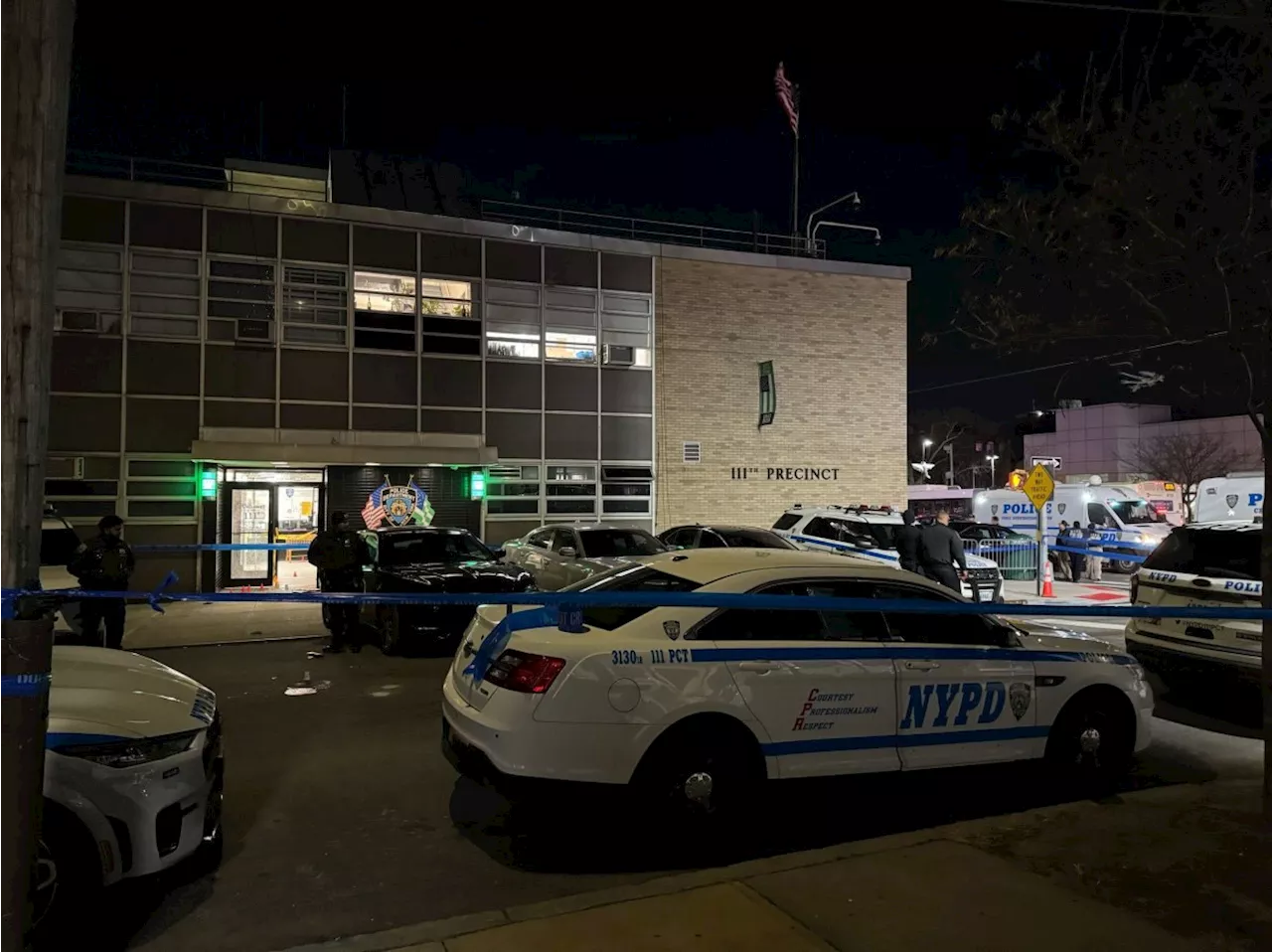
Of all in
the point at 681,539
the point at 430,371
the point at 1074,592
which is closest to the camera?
the point at 681,539

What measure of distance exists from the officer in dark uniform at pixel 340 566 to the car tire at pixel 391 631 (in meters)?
0.47

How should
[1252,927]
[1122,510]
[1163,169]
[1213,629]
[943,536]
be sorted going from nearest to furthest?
[1252,927], [1163,169], [1213,629], [943,536], [1122,510]

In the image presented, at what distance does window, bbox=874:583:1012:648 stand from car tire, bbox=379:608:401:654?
6714 millimetres

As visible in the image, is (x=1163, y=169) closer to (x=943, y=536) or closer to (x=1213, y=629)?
(x=1213, y=629)

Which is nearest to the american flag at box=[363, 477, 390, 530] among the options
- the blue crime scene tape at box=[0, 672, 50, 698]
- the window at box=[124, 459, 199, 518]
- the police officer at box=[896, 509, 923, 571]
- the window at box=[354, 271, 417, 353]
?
the window at box=[354, 271, 417, 353]

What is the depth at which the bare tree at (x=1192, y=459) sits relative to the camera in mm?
54719

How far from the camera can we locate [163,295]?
16.5 meters

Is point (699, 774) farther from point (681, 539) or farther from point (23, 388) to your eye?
point (681, 539)

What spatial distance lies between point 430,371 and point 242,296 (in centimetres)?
372

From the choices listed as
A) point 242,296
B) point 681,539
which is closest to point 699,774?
point 681,539

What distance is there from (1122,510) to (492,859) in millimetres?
23598

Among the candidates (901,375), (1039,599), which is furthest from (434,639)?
(901,375)

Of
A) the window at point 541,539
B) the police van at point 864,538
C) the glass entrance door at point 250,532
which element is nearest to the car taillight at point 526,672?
the window at point 541,539

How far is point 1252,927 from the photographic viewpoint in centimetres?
387
